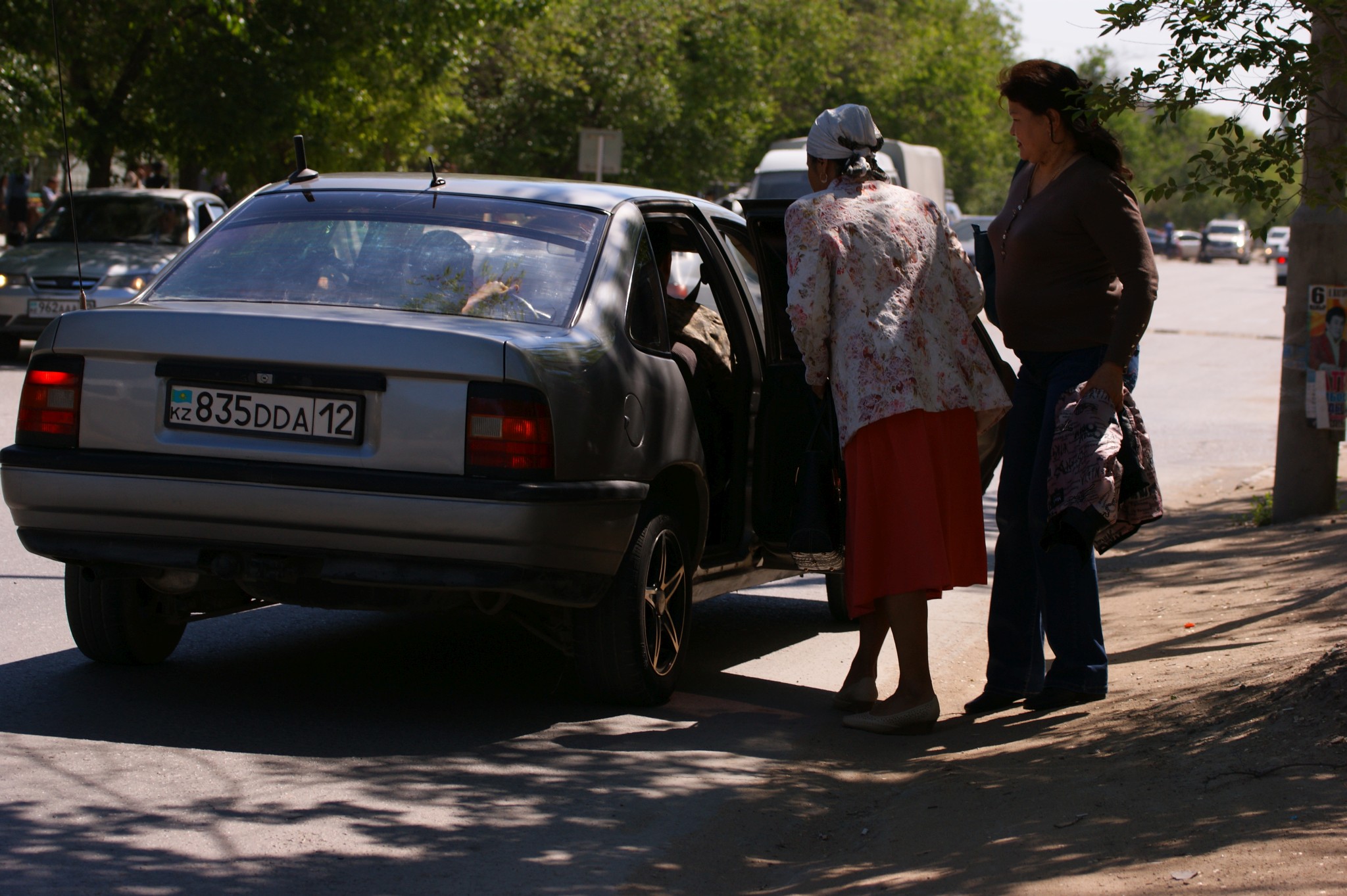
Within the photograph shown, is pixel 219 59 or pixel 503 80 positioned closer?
pixel 219 59

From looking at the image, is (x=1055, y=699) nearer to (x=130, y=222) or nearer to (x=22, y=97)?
(x=130, y=222)

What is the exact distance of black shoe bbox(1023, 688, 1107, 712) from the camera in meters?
5.22

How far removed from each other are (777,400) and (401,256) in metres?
1.35

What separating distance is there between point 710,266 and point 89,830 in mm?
2984

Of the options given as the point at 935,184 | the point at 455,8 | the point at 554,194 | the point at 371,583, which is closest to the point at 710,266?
the point at 554,194

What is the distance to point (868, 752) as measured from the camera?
4.93m

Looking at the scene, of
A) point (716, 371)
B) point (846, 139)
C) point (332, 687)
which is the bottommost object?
point (332, 687)

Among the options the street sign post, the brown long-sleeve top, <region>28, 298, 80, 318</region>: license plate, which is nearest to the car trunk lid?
the brown long-sleeve top

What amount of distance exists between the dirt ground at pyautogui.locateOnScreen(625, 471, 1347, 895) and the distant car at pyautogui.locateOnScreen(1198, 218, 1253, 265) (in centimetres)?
8307

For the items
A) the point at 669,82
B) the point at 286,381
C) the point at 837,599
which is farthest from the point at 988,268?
the point at 669,82

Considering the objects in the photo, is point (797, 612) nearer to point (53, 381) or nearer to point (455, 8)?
point (53, 381)

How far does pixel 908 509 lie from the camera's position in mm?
5012

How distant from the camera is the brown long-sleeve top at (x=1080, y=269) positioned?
4.95m

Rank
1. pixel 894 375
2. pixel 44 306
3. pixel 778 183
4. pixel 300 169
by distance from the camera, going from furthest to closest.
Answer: pixel 778 183 → pixel 44 306 → pixel 300 169 → pixel 894 375
